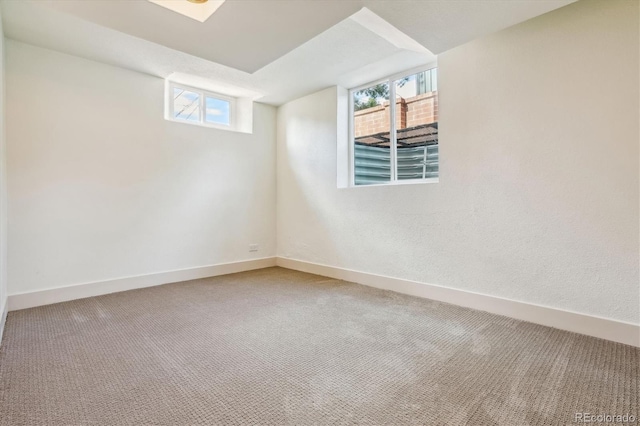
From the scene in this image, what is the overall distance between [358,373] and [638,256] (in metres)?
2.01

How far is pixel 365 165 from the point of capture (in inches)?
152

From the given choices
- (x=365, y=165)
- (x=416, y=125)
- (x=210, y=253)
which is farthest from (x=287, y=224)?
(x=416, y=125)

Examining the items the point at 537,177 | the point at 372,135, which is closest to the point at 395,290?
the point at 537,177

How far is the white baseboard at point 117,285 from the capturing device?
108 inches

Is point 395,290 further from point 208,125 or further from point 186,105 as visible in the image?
point 186,105

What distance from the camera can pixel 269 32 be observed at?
2359 millimetres

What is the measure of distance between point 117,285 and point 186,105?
235 centimetres

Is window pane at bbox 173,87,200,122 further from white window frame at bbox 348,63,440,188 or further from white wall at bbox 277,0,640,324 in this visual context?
white wall at bbox 277,0,640,324

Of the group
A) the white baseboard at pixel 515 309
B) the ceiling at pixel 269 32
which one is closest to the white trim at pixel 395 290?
the white baseboard at pixel 515 309

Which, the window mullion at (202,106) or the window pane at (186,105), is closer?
the window pane at (186,105)

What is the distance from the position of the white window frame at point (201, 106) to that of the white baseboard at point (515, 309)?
268cm

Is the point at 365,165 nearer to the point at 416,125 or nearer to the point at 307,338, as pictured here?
the point at 416,125

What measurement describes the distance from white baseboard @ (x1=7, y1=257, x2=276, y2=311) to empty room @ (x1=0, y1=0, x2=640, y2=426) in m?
0.02
